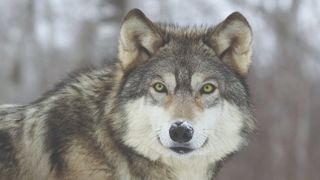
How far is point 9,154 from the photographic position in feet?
17.3

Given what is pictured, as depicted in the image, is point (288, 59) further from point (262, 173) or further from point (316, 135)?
point (262, 173)

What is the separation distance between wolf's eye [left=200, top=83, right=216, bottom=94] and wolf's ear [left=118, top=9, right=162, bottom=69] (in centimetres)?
A: 51

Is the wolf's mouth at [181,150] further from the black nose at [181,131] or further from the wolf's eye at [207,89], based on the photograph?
the wolf's eye at [207,89]

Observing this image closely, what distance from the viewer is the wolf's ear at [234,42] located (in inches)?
214

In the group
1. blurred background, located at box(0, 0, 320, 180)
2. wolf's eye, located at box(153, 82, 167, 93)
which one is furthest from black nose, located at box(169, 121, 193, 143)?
blurred background, located at box(0, 0, 320, 180)

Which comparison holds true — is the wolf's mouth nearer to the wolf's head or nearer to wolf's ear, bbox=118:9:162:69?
the wolf's head

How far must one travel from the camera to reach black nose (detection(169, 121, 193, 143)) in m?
4.85

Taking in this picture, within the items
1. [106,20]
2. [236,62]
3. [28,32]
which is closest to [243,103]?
[236,62]

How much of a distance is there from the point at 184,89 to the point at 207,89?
190 mm

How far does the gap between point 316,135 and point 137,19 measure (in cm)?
1848

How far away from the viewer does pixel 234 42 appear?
554 cm

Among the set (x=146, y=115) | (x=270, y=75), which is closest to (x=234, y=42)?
(x=146, y=115)

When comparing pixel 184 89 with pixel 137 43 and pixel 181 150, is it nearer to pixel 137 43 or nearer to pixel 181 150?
pixel 181 150

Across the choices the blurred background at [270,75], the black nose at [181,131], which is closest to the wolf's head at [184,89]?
the black nose at [181,131]
